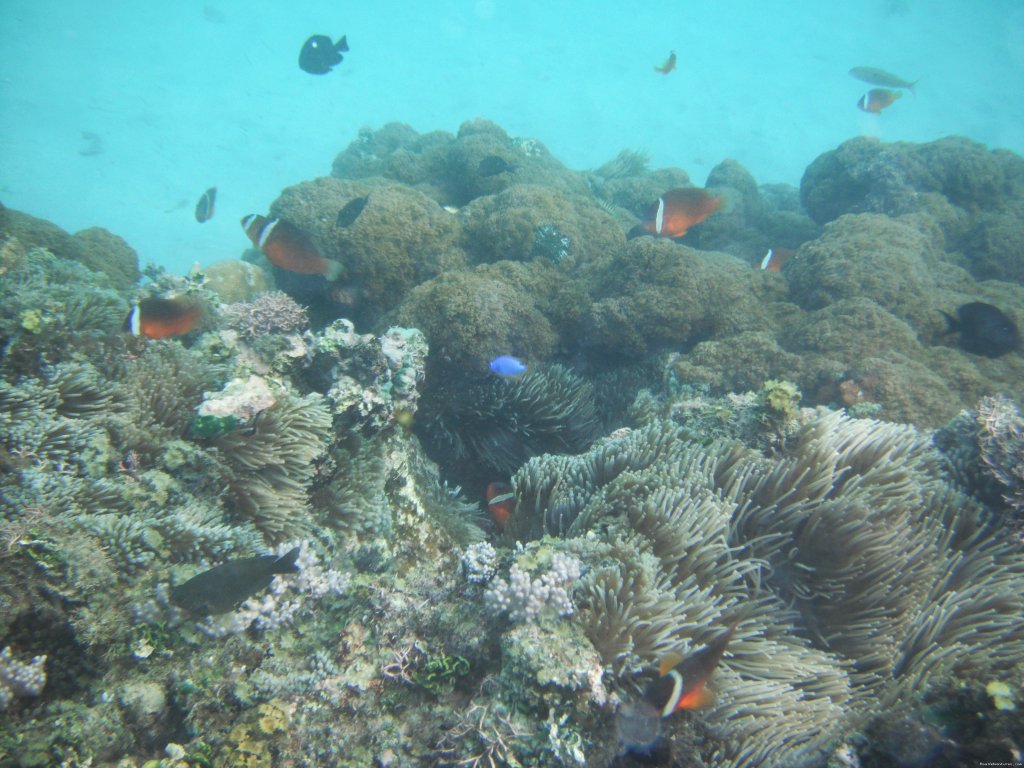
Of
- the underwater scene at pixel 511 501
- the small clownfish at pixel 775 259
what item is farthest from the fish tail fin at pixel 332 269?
the small clownfish at pixel 775 259

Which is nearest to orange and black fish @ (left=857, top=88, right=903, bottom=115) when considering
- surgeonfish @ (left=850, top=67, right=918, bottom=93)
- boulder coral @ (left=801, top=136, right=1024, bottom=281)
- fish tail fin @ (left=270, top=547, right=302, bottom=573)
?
boulder coral @ (left=801, top=136, right=1024, bottom=281)

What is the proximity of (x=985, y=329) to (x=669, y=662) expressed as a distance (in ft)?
20.5

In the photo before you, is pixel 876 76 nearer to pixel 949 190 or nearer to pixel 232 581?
pixel 949 190

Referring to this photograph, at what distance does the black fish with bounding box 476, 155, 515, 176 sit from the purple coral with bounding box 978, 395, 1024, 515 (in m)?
8.33

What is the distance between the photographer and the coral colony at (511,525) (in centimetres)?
214

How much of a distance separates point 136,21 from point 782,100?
4066 inches

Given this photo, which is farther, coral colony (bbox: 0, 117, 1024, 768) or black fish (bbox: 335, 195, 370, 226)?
black fish (bbox: 335, 195, 370, 226)

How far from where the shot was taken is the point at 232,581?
95.9 inches

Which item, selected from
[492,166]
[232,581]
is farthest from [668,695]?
[492,166]

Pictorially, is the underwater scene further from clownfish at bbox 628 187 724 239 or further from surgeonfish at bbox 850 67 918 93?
surgeonfish at bbox 850 67 918 93

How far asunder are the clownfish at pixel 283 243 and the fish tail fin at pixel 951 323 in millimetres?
7683

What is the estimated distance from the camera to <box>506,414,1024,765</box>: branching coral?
2.25 meters

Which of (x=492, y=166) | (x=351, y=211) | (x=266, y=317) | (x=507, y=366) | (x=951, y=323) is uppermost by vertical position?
(x=492, y=166)

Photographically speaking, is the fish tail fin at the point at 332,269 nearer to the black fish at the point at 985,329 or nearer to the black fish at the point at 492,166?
the black fish at the point at 492,166
